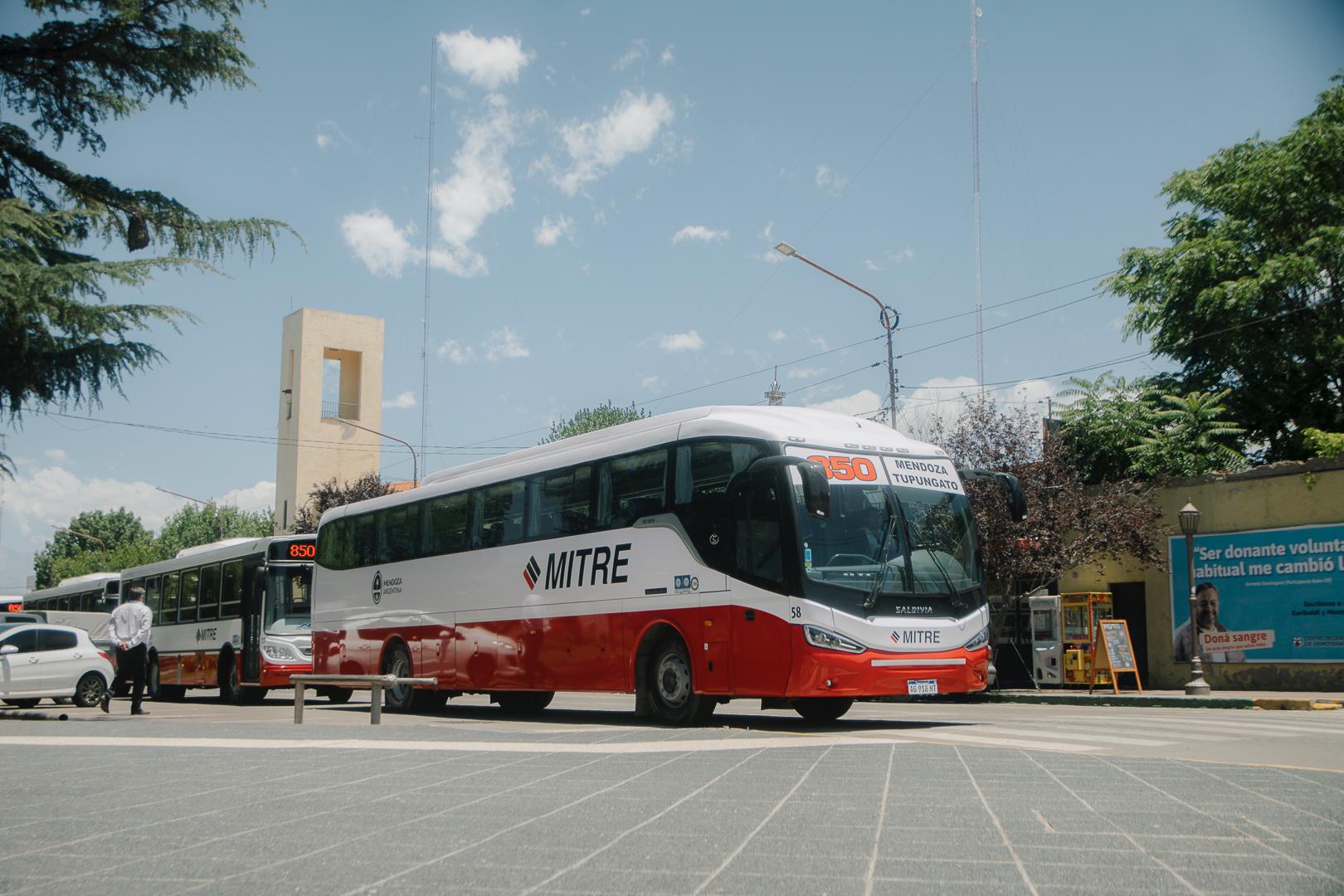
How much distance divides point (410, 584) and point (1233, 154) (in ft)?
92.3

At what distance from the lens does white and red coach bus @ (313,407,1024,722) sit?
43.4ft

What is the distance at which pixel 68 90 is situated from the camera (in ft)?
53.8

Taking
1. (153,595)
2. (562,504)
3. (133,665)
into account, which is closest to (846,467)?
(562,504)

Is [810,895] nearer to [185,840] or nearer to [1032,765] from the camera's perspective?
[185,840]

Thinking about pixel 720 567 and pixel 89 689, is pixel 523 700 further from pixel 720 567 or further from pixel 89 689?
pixel 89 689

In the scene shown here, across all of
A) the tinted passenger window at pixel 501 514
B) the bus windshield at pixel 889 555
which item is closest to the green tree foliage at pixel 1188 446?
the bus windshield at pixel 889 555

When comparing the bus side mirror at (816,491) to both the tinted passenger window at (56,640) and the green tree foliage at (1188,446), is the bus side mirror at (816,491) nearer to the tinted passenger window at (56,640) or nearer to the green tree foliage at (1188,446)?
the tinted passenger window at (56,640)

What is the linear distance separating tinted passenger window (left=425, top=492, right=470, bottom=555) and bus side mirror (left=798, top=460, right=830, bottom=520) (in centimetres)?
779

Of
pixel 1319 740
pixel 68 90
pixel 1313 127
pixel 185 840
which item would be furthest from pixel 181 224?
pixel 1313 127

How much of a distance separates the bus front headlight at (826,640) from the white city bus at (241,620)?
14.0 metres

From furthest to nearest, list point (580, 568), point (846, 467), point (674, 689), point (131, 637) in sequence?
point (131, 637) → point (580, 568) → point (674, 689) → point (846, 467)

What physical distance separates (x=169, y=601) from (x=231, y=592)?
3.83m

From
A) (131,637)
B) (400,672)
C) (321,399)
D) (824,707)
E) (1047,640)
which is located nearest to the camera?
(824,707)

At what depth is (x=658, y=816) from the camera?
6.73m
